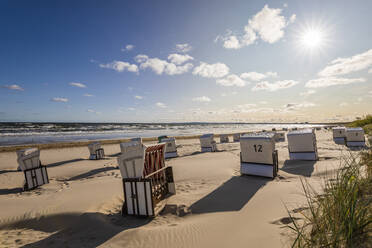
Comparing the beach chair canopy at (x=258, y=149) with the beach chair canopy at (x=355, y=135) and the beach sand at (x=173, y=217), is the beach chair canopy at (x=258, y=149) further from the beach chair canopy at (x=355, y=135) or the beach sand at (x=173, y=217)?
the beach chair canopy at (x=355, y=135)

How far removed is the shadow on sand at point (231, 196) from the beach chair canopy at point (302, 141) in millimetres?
5684

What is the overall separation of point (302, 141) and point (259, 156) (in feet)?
18.4

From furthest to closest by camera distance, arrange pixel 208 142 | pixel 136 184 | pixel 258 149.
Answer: pixel 208 142, pixel 258 149, pixel 136 184

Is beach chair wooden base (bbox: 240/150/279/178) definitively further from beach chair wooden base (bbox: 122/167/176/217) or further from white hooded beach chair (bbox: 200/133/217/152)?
white hooded beach chair (bbox: 200/133/217/152)

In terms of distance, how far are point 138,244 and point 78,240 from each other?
62.4 inches

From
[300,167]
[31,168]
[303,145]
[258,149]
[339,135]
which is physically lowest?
[300,167]

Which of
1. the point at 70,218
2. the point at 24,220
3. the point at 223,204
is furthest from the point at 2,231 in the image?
the point at 223,204

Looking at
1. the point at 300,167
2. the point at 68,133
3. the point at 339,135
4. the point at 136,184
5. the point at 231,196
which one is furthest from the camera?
the point at 68,133

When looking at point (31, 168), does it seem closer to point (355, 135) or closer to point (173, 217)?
point (173, 217)

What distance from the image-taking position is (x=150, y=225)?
4988mm

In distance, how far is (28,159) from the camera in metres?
9.38

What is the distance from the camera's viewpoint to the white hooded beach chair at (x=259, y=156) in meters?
→ 8.62

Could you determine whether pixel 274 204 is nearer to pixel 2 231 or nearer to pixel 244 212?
pixel 244 212

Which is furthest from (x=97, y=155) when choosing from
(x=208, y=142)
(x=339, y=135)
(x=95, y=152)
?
(x=339, y=135)
